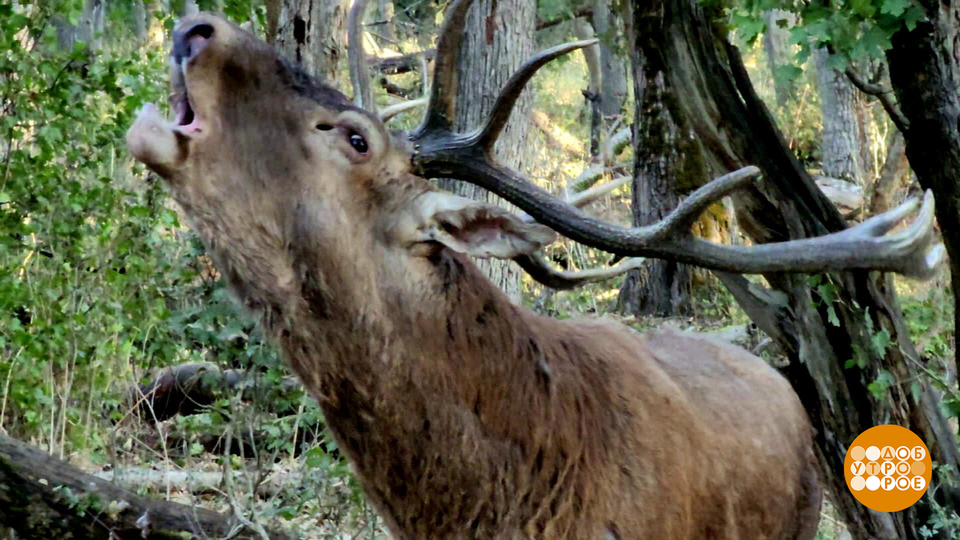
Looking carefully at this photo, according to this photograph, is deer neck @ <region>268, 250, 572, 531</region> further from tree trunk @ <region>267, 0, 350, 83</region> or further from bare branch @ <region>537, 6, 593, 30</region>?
bare branch @ <region>537, 6, 593, 30</region>

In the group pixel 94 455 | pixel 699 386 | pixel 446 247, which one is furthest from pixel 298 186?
pixel 94 455

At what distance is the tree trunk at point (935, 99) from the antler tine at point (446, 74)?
2489 millimetres

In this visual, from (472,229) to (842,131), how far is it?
13.7 metres

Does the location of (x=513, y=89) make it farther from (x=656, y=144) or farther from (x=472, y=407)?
(x=656, y=144)

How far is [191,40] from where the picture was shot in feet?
10.4

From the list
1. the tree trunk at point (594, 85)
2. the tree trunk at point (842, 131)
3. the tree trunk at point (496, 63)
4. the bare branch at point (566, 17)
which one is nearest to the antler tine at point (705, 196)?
the tree trunk at point (496, 63)

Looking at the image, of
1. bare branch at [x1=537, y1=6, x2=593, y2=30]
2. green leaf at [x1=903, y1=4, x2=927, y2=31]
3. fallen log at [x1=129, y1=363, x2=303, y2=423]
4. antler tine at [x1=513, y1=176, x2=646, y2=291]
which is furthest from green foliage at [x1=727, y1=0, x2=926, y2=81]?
bare branch at [x1=537, y1=6, x2=593, y2=30]

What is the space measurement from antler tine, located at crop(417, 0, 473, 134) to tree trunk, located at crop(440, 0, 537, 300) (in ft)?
11.2

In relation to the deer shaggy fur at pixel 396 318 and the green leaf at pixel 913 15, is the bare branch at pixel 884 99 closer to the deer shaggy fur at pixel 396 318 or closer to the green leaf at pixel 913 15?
the green leaf at pixel 913 15

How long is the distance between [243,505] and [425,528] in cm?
245

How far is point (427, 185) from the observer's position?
11.4 feet

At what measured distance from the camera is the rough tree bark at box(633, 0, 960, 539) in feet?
17.9

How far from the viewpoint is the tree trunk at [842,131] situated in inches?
594

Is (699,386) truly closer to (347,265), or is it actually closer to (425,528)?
(425,528)
